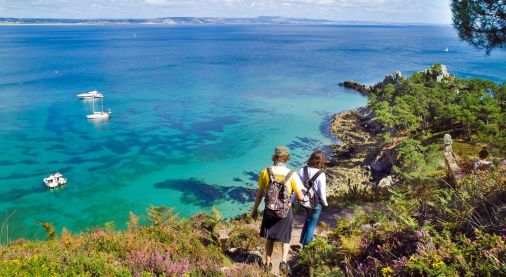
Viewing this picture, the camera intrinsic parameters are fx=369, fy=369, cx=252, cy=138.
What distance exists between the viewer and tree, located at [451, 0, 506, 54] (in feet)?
37.5

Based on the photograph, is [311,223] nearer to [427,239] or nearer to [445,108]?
[427,239]

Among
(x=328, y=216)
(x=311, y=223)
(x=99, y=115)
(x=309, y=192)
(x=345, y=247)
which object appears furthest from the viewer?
(x=99, y=115)

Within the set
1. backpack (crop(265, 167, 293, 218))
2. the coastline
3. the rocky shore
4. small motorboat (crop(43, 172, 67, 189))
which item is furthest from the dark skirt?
small motorboat (crop(43, 172, 67, 189))

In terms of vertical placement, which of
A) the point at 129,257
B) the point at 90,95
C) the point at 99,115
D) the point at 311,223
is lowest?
the point at 99,115

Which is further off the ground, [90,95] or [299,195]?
[299,195]

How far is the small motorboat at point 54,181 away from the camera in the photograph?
25.9 m

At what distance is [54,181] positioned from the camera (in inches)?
1025

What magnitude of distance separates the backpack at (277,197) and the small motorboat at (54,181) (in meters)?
24.4

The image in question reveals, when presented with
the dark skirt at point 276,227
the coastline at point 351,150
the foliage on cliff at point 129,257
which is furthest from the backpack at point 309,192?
the coastline at point 351,150

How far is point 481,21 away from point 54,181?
26.5m

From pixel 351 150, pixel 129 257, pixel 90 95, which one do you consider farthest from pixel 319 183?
pixel 90 95

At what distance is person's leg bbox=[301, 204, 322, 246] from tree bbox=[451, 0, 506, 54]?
30.3 feet

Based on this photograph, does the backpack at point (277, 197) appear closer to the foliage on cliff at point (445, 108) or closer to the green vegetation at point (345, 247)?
the green vegetation at point (345, 247)

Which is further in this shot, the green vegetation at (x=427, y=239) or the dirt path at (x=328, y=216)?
the dirt path at (x=328, y=216)
